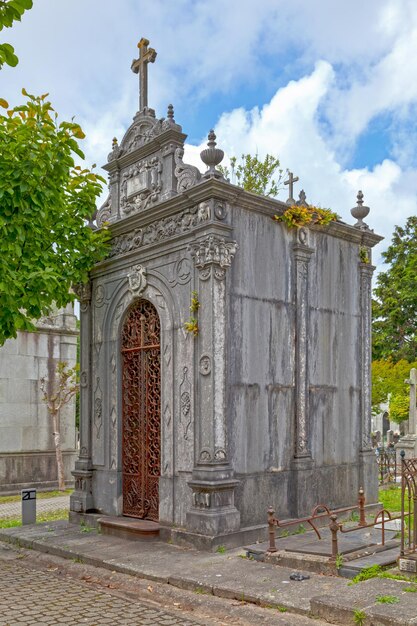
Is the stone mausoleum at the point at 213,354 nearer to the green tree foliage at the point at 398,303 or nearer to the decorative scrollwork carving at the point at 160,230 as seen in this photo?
the decorative scrollwork carving at the point at 160,230

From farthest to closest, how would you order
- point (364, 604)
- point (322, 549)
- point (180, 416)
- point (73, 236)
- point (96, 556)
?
point (73, 236), point (180, 416), point (96, 556), point (322, 549), point (364, 604)

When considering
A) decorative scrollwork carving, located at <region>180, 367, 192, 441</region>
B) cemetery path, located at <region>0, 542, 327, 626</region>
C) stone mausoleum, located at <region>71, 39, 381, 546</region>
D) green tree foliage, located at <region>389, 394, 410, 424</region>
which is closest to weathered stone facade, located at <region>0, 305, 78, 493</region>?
stone mausoleum, located at <region>71, 39, 381, 546</region>

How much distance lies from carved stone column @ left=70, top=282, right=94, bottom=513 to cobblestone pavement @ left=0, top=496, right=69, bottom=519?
269 centimetres

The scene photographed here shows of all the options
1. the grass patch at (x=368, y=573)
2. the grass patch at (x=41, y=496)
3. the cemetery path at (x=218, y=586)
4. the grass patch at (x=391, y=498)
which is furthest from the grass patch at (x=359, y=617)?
the grass patch at (x=41, y=496)

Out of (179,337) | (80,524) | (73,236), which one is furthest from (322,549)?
(73,236)

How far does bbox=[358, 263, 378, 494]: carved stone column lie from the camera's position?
11672 millimetres

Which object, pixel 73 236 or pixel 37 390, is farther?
pixel 37 390

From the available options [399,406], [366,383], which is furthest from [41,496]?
[399,406]

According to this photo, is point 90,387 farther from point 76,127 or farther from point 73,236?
point 76,127

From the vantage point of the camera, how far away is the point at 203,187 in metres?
9.37

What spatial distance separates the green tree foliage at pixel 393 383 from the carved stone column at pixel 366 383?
19.7 meters

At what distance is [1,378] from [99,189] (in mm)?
7906

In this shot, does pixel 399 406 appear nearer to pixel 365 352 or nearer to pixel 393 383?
pixel 393 383

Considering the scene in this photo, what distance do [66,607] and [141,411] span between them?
13.0 ft
